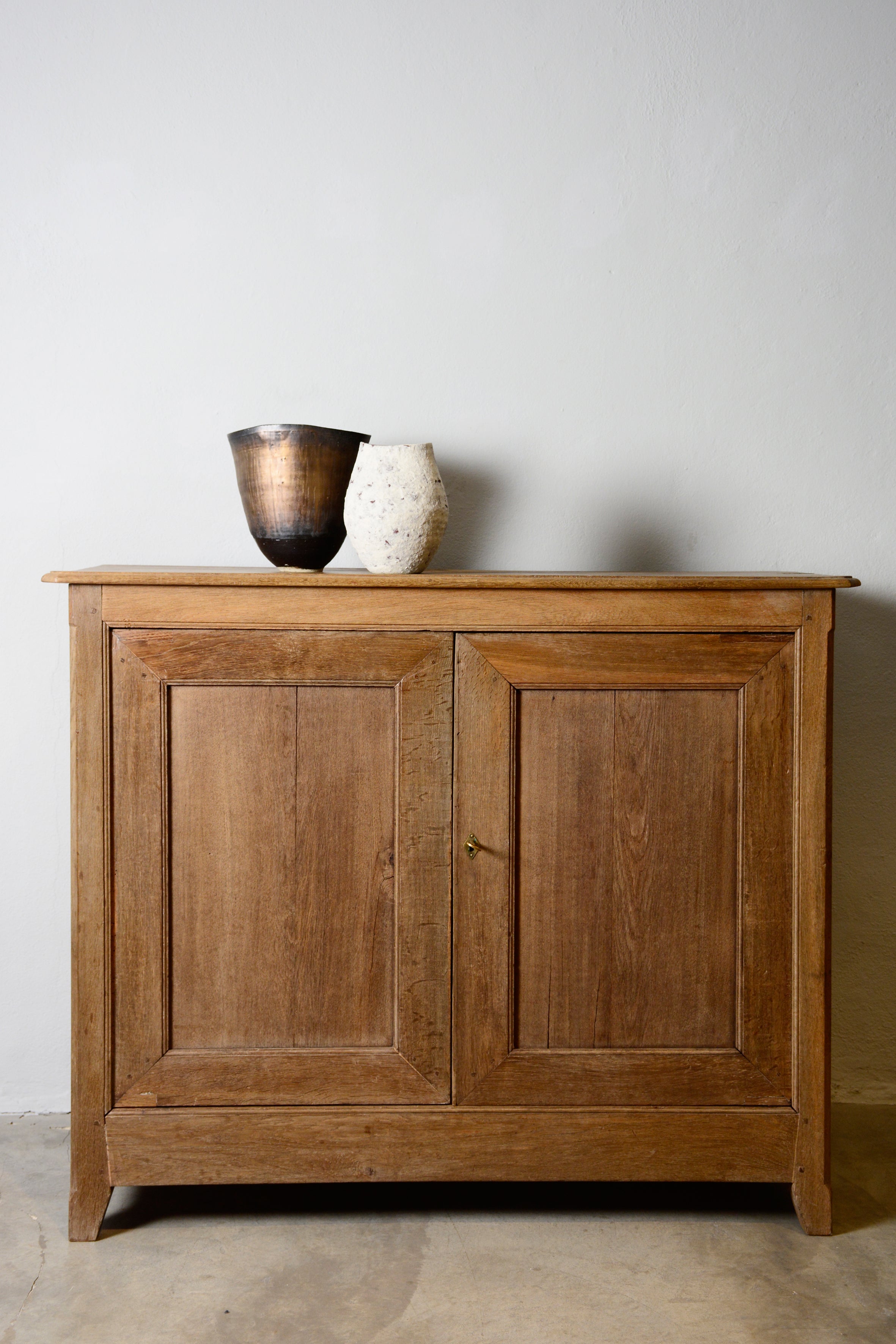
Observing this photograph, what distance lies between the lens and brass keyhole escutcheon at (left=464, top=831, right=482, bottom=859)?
162 centimetres

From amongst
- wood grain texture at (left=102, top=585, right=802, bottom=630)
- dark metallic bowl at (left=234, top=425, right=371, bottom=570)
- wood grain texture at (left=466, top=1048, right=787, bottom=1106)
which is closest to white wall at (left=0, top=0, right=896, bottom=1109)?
dark metallic bowl at (left=234, top=425, right=371, bottom=570)

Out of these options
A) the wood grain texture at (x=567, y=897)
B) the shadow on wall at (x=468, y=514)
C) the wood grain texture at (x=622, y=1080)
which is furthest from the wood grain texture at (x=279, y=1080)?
the shadow on wall at (x=468, y=514)

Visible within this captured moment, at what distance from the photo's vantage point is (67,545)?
205 cm

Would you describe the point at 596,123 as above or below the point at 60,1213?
above

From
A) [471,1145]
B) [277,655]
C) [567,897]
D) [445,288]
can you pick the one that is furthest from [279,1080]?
[445,288]

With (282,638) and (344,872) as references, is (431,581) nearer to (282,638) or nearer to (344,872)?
(282,638)

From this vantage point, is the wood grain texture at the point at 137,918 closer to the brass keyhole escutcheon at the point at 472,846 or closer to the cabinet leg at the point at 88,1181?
the cabinet leg at the point at 88,1181

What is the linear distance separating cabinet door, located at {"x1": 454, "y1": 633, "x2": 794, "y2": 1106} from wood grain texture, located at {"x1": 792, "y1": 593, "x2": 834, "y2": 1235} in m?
0.02

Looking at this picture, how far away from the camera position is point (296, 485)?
1753 millimetres

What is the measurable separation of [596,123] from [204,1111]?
76.2 inches

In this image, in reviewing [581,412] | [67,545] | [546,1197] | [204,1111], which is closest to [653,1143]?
[546,1197]

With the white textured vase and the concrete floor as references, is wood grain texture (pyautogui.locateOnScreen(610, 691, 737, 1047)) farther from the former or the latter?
the white textured vase

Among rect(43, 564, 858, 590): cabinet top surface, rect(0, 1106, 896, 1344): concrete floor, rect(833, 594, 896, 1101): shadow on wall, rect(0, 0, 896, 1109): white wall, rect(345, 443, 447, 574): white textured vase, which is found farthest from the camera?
rect(833, 594, 896, 1101): shadow on wall

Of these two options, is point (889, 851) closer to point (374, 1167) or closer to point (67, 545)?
point (374, 1167)
